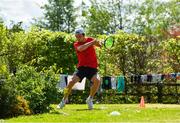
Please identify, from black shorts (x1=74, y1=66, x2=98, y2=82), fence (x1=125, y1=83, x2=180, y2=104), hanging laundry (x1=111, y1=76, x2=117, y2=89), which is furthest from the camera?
hanging laundry (x1=111, y1=76, x2=117, y2=89)

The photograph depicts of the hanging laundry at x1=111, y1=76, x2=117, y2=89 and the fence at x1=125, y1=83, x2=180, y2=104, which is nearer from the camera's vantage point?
the fence at x1=125, y1=83, x2=180, y2=104

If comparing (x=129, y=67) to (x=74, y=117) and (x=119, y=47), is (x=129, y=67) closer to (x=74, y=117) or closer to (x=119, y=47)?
(x=119, y=47)

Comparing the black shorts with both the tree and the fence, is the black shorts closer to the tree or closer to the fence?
the fence

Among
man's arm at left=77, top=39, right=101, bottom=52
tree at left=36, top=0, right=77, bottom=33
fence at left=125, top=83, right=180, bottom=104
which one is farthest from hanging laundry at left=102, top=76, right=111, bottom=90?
tree at left=36, top=0, right=77, bottom=33

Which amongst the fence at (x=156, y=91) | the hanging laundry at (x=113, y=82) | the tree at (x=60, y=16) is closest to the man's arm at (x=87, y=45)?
the fence at (x=156, y=91)

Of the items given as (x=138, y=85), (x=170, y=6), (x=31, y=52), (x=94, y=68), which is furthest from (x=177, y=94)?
(x=170, y=6)

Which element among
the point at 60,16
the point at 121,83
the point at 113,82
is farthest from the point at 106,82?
the point at 60,16

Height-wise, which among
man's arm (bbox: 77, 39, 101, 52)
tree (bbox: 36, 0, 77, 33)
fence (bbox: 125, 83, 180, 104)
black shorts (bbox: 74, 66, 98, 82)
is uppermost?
tree (bbox: 36, 0, 77, 33)

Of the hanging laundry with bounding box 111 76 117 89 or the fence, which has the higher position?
the hanging laundry with bounding box 111 76 117 89

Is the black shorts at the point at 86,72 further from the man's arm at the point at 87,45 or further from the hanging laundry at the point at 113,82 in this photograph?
the hanging laundry at the point at 113,82

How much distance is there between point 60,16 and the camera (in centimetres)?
7012

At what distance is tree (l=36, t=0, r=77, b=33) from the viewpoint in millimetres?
69812

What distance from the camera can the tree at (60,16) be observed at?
6981 cm

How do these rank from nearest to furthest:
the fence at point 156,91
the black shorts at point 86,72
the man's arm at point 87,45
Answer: the man's arm at point 87,45
the black shorts at point 86,72
the fence at point 156,91
